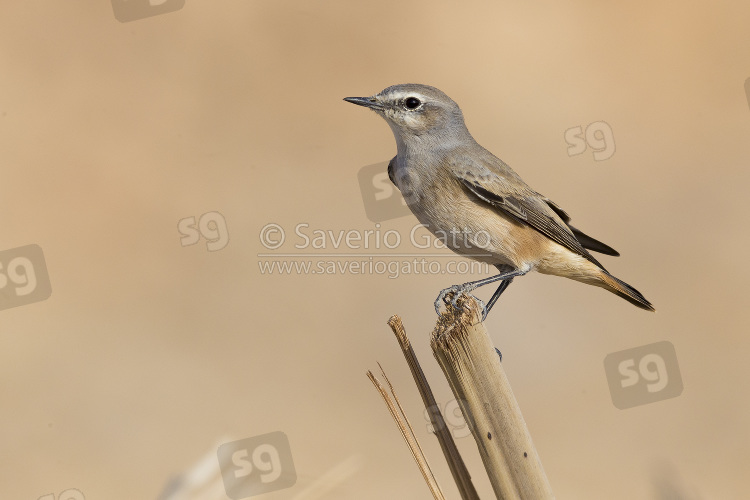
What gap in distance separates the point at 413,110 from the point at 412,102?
0.17 feet

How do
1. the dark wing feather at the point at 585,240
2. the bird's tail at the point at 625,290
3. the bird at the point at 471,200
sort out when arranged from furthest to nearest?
the dark wing feather at the point at 585,240 < the bird's tail at the point at 625,290 < the bird at the point at 471,200

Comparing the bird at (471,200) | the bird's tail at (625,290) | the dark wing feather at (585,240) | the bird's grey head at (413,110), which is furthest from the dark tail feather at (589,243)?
the bird's grey head at (413,110)

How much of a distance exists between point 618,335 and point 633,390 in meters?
0.91

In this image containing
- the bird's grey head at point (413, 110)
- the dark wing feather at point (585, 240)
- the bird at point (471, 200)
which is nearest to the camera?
the bird at point (471, 200)

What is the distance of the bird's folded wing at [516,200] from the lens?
4.75 meters

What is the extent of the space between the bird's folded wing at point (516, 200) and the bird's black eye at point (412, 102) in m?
0.53

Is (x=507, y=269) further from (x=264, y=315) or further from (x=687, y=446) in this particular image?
(x=264, y=315)

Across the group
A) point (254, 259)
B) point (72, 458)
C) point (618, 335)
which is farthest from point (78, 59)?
point (618, 335)

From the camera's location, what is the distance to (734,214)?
9289 millimetres

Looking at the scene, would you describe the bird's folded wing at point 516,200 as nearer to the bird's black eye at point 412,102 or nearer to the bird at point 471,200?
the bird at point 471,200

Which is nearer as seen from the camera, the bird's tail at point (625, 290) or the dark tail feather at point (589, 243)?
the bird's tail at point (625, 290)

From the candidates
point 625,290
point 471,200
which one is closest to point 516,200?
point 471,200

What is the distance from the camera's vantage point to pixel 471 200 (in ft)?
A: 15.6

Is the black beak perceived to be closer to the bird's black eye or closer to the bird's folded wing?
the bird's black eye
